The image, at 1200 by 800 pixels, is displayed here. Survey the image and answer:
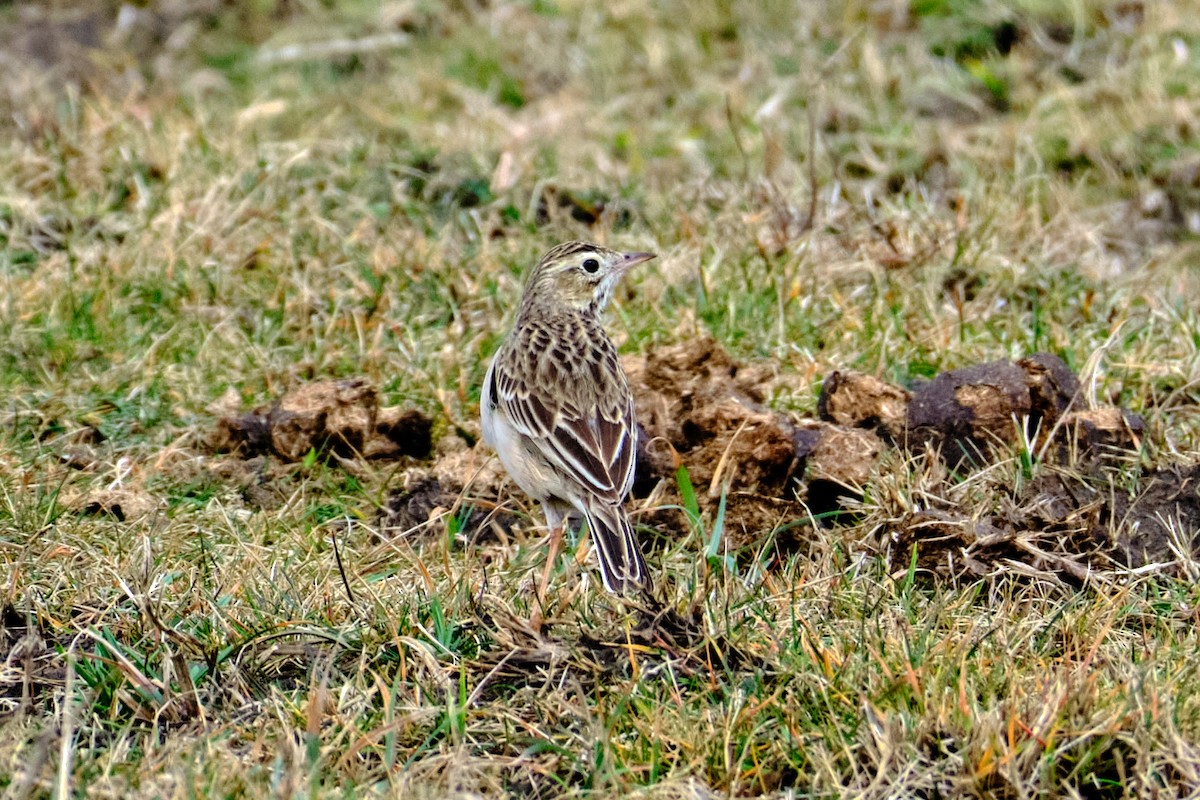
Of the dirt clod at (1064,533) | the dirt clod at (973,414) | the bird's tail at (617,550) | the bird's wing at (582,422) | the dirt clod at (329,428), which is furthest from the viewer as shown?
the dirt clod at (329,428)

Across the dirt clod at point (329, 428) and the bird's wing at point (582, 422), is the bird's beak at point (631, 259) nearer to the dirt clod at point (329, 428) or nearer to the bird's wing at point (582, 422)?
the bird's wing at point (582, 422)

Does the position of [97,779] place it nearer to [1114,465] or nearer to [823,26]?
[1114,465]

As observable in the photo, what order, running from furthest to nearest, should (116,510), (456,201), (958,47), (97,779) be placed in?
(958,47), (456,201), (116,510), (97,779)

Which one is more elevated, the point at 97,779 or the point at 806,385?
the point at 97,779

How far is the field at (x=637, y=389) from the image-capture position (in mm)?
4148

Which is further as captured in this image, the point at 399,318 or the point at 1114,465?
the point at 399,318

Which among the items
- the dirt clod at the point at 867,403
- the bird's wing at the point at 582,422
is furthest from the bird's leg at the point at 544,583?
the dirt clod at the point at 867,403

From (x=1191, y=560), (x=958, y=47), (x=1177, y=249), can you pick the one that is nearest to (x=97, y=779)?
(x=1191, y=560)

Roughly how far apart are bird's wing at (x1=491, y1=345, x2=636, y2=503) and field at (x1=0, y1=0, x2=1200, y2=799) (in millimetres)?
262

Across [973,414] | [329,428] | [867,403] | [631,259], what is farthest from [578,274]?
[973,414]

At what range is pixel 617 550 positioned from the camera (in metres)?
5.15

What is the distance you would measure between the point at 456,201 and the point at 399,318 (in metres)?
Answer: 1.31

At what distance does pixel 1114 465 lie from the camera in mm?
5863

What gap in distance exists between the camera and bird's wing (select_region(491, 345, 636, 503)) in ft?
18.0
